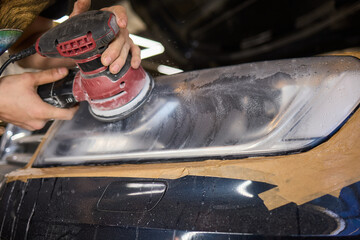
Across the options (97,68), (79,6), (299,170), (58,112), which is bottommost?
(299,170)

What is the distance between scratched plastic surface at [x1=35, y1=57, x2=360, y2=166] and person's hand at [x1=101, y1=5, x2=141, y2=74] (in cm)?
14

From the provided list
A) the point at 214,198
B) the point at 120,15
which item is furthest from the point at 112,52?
the point at 214,198

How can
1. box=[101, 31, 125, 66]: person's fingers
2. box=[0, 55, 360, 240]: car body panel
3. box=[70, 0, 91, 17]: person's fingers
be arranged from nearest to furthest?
box=[0, 55, 360, 240]: car body panel < box=[101, 31, 125, 66]: person's fingers < box=[70, 0, 91, 17]: person's fingers

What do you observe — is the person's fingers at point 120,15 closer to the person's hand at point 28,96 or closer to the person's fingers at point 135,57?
the person's fingers at point 135,57

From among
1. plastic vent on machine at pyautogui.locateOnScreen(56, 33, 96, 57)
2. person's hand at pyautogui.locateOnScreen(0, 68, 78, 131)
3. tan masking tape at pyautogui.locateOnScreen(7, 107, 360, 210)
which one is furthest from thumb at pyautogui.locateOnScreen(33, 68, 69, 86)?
tan masking tape at pyautogui.locateOnScreen(7, 107, 360, 210)

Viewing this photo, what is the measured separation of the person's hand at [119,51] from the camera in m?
0.82

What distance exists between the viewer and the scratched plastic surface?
0.68 meters

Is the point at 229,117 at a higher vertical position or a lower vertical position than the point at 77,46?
lower

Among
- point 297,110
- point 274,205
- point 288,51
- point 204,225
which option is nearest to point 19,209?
point 204,225

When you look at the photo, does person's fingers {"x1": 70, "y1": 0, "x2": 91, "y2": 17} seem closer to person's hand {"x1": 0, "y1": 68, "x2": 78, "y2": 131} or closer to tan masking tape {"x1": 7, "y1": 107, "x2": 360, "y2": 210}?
person's hand {"x1": 0, "y1": 68, "x2": 78, "y2": 131}

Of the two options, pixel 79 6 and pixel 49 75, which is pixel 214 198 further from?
pixel 79 6

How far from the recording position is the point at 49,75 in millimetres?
966

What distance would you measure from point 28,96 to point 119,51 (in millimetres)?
374

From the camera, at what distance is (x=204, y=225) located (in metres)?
0.61
